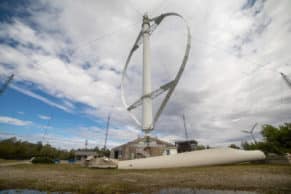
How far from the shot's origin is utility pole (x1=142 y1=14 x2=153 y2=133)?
39.7 meters

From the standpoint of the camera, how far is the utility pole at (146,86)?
3969 cm

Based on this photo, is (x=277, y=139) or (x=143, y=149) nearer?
(x=143, y=149)

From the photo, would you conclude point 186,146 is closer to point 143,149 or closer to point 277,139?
point 143,149

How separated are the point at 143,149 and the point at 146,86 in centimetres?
1532

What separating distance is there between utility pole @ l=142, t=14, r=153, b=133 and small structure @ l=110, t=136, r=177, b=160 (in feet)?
11.7

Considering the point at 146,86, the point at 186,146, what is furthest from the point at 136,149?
the point at 146,86

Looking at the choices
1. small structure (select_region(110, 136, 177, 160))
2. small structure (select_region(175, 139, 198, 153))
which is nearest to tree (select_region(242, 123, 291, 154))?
small structure (select_region(175, 139, 198, 153))

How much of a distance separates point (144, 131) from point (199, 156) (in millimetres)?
16147

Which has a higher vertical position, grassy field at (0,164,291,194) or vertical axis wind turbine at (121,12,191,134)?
vertical axis wind turbine at (121,12,191,134)

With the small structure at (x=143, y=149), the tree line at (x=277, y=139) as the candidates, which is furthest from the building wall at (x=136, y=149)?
the tree line at (x=277, y=139)

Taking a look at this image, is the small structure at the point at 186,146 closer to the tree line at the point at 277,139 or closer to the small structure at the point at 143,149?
the small structure at the point at 143,149

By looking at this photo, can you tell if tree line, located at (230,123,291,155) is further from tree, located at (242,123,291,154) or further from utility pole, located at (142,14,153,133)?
utility pole, located at (142,14,153,133)

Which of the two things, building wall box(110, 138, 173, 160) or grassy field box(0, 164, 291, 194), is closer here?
grassy field box(0, 164, 291, 194)

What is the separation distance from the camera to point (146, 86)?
4250 cm
